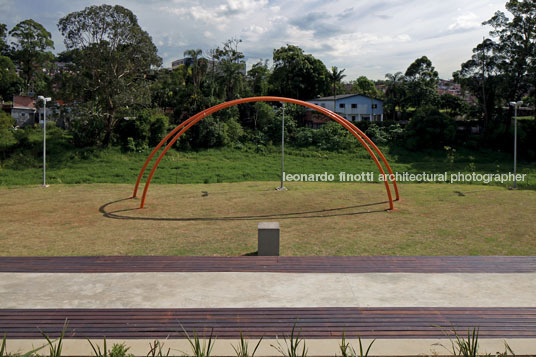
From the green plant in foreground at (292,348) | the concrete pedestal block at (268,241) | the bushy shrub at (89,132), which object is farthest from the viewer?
the bushy shrub at (89,132)

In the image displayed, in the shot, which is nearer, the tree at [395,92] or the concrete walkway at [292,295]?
the concrete walkway at [292,295]

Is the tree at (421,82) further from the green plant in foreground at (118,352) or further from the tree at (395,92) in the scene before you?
the green plant in foreground at (118,352)

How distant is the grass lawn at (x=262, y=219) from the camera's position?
1253 centimetres

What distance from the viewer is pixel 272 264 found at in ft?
33.7

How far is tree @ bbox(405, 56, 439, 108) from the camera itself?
50.3 meters

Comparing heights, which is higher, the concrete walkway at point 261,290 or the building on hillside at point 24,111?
the building on hillside at point 24,111

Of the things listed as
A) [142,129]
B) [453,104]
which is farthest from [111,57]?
[453,104]

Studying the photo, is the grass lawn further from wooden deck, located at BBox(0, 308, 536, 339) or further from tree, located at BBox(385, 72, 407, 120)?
tree, located at BBox(385, 72, 407, 120)

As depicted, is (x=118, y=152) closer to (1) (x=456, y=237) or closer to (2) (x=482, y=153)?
(1) (x=456, y=237)

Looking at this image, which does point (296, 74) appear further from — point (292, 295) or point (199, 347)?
point (199, 347)

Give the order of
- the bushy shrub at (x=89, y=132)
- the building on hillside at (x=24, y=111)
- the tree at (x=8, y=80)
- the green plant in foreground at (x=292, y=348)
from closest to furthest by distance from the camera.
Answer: the green plant in foreground at (x=292, y=348) → the bushy shrub at (x=89, y=132) → the tree at (x=8, y=80) → the building on hillside at (x=24, y=111)

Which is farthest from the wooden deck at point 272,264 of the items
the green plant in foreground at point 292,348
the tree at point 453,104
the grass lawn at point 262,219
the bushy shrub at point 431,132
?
the tree at point 453,104

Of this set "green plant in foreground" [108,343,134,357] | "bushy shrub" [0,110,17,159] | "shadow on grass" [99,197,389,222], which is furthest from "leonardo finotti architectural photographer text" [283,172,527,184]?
"green plant in foreground" [108,343,134,357]

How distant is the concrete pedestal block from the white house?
42.1 meters
